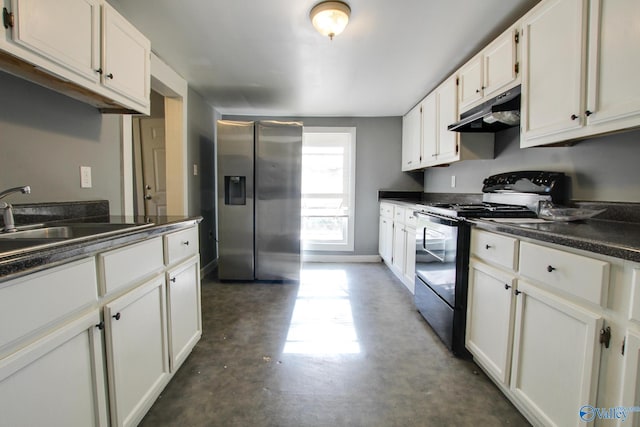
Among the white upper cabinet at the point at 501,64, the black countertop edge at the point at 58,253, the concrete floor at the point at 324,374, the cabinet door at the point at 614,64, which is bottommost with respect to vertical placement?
the concrete floor at the point at 324,374

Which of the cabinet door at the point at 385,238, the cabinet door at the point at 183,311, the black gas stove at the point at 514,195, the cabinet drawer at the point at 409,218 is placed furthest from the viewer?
the cabinet door at the point at 385,238

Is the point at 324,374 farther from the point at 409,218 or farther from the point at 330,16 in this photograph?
the point at 330,16

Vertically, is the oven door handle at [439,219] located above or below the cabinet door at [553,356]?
above

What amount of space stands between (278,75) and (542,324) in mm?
2741

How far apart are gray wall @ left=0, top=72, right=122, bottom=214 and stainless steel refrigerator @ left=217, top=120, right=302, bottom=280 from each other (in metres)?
1.35

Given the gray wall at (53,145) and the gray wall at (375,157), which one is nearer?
the gray wall at (53,145)

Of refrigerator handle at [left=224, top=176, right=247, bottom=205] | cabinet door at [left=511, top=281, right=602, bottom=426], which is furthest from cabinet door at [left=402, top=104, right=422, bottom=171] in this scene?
cabinet door at [left=511, top=281, right=602, bottom=426]

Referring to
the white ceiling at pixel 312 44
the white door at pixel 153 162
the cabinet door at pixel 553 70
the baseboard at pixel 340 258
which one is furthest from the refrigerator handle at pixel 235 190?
the cabinet door at pixel 553 70

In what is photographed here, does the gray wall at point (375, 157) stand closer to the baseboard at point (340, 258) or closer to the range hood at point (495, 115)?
the baseboard at point (340, 258)

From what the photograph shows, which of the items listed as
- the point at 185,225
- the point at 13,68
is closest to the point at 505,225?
the point at 185,225

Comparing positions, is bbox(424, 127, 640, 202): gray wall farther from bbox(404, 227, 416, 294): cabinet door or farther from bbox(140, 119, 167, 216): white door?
bbox(140, 119, 167, 216): white door

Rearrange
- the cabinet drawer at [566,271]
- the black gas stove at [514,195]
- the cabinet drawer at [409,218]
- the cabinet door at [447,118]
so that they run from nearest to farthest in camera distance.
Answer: the cabinet drawer at [566,271] < the black gas stove at [514,195] < the cabinet door at [447,118] < the cabinet drawer at [409,218]

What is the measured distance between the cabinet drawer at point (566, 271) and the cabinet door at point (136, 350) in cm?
171

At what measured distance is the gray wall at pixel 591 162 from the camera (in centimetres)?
138
